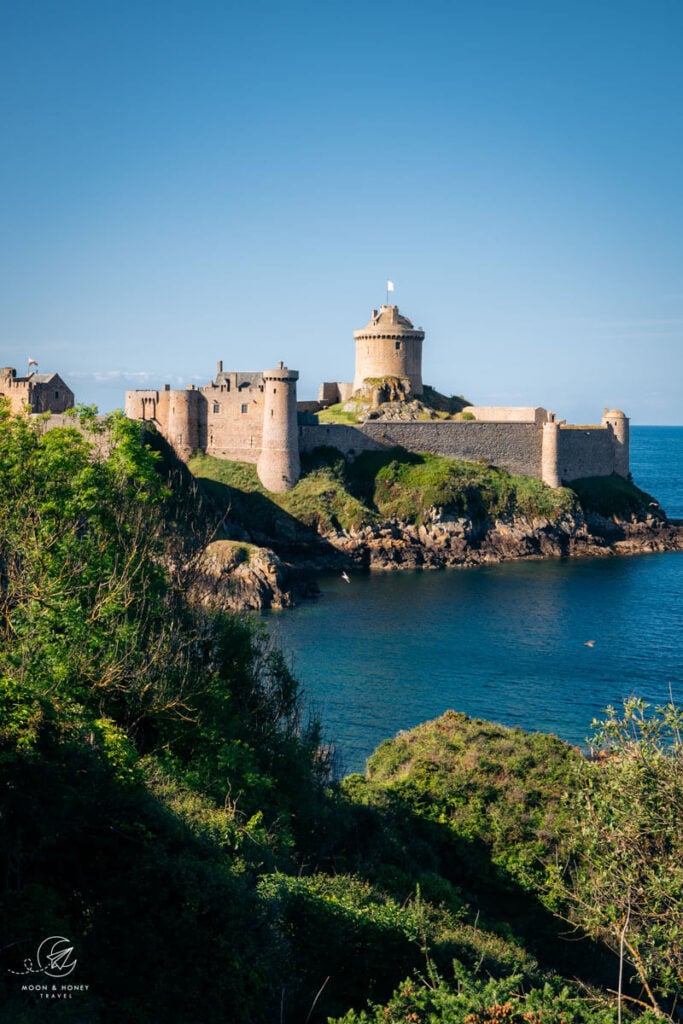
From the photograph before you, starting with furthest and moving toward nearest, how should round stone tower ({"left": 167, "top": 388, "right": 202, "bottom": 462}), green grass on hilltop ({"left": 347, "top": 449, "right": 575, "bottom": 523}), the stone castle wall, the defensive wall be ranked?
the defensive wall, round stone tower ({"left": 167, "top": 388, "right": 202, "bottom": 462}), the stone castle wall, green grass on hilltop ({"left": 347, "top": 449, "right": 575, "bottom": 523})

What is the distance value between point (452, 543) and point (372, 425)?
1210 centimetres

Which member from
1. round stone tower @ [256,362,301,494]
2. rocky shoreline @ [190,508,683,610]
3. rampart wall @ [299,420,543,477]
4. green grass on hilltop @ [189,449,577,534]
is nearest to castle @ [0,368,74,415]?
green grass on hilltop @ [189,449,577,534]

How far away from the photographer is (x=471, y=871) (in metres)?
19.7

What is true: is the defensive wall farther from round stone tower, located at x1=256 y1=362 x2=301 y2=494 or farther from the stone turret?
round stone tower, located at x1=256 y1=362 x2=301 y2=494

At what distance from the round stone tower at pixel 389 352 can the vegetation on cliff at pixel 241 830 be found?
177 ft

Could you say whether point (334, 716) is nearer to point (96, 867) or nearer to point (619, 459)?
point (96, 867)

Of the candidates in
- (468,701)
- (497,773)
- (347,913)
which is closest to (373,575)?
(468,701)

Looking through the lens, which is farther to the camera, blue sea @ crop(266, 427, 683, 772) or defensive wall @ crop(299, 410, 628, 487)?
defensive wall @ crop(299, 410, 628, 487)

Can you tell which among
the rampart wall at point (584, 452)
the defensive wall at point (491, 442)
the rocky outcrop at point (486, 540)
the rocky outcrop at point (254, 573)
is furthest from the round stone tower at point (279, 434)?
the rampart wall at point (584, 452)

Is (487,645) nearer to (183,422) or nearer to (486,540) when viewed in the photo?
→ (486,540)

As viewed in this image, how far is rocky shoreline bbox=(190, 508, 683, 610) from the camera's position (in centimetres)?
5994

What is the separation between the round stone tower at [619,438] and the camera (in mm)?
75269

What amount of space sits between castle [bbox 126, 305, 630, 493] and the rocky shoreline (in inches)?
224

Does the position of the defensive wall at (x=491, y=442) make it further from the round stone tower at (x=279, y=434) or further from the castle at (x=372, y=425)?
the round stone tower at (x=279, y=434)
